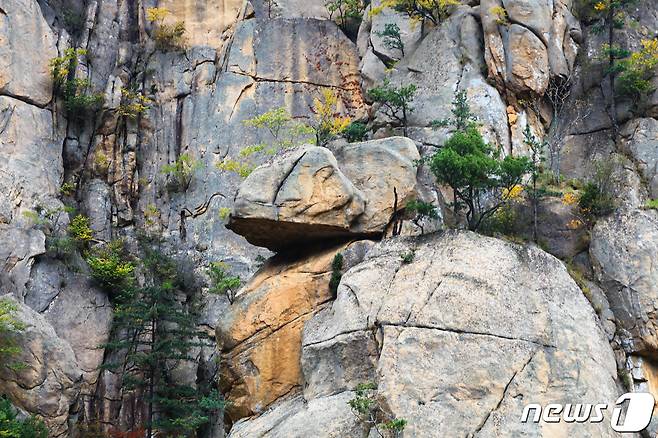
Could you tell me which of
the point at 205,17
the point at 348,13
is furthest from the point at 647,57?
the point at 205,17

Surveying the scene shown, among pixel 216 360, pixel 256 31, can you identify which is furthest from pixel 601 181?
pixel 256 31

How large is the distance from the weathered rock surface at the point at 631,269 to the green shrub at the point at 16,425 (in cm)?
1746

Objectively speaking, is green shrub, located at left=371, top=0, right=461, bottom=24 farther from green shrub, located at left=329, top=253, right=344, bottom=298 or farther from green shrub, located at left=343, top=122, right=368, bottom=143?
green shrub, located at left=329, top=253, right=344, bottom=298

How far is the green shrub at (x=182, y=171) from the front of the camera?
3900 centimetres

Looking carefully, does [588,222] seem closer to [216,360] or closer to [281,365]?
[281,365]

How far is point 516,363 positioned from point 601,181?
8475mm

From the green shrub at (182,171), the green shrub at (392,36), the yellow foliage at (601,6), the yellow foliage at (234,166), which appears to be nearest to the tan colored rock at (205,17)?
the green shrub at (182,171)

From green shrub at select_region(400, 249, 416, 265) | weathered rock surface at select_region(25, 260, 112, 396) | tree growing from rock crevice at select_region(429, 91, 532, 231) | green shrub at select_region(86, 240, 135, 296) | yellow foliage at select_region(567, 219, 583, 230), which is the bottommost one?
weathered rock surface at select_region(25, 260, 112, 396)

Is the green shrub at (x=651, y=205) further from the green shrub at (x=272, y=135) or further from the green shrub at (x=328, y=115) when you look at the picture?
the green shrub at (x=272, y=135)

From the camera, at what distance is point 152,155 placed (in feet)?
133

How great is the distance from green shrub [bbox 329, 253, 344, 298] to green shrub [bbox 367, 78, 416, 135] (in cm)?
774

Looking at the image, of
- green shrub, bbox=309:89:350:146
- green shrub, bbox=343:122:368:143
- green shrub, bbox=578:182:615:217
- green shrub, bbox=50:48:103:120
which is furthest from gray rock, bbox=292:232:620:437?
green shrub, bbox=50:48:103:120

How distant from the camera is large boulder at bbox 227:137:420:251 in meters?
25.7

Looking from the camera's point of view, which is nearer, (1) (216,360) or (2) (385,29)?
(1) (216,360)
